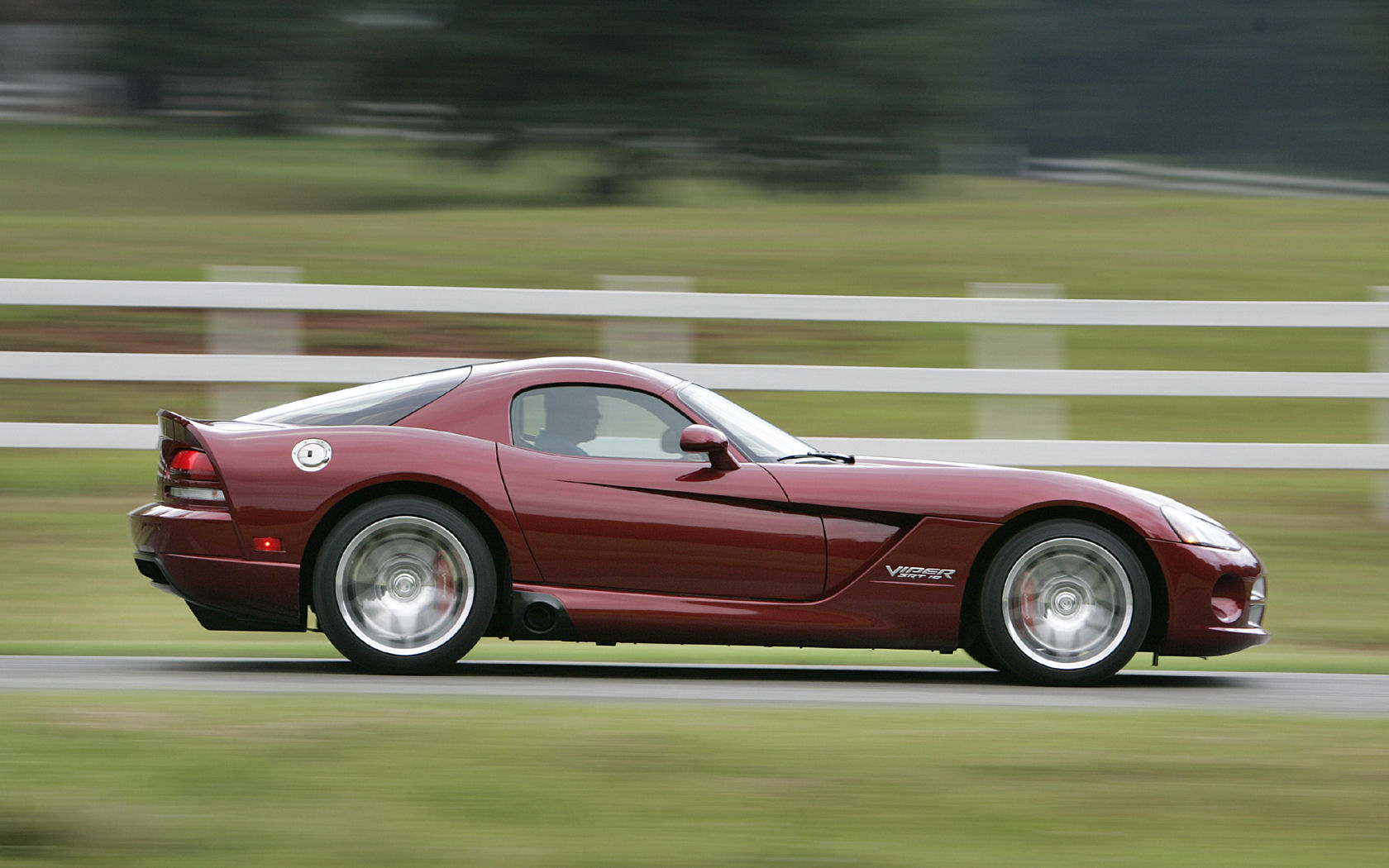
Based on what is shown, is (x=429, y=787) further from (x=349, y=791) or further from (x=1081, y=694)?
(x=1081, y=694)

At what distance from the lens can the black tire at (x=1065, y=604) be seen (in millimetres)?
6516

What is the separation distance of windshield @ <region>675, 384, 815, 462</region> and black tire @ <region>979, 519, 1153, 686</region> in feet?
3.06

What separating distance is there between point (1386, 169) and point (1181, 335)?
A: 3387 cm

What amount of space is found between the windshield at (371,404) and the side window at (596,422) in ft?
1.12

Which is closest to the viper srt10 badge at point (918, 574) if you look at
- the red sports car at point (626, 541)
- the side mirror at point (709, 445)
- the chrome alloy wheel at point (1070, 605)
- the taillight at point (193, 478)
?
the red sports car at point (626, 541)

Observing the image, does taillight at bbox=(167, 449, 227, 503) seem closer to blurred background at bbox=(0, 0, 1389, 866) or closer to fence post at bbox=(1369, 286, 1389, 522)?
blurred background at bbox=(0, 0, 1389, 866)

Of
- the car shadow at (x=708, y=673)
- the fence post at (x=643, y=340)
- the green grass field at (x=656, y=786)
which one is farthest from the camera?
the fence post at (x=643, y=340)

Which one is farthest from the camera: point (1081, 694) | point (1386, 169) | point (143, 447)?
point (1386, 169)

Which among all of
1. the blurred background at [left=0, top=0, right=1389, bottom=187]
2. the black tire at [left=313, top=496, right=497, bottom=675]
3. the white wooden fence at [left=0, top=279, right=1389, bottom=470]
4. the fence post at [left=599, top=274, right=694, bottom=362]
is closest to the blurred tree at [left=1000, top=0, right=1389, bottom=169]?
the blurred background at [left=0, top=0, right=1389, bottom=187]

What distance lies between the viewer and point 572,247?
17.5 meters

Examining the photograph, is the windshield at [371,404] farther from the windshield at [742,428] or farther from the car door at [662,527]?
the windshield at [742,428]

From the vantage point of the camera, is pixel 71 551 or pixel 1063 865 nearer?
pixel 1063 865

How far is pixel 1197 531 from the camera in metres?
6.66

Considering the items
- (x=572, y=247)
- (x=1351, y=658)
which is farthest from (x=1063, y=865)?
(x=572, y=247)
